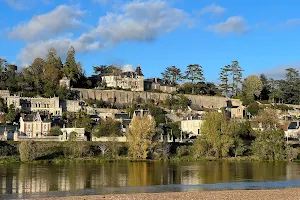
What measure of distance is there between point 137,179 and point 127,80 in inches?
1939

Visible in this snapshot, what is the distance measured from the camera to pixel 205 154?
162 ft

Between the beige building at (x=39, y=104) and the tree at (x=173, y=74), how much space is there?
30.8m

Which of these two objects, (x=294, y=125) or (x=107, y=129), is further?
(x=294, y=125)

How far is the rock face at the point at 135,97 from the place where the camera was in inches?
2872

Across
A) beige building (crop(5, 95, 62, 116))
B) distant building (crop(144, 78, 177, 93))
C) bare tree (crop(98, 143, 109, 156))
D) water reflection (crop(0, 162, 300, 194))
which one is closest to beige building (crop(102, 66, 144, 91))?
distant building (crop(144, 78, 177, 93))

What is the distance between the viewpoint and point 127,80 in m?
81.1

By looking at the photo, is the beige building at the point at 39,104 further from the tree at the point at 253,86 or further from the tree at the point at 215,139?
the tree at the point at 253,86

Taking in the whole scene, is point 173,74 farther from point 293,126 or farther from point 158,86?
point 293,126

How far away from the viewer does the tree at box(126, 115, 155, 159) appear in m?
47.9

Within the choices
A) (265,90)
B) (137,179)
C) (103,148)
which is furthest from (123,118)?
(265,90)

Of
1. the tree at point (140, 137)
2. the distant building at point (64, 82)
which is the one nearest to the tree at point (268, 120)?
the tree at point (140, 137)

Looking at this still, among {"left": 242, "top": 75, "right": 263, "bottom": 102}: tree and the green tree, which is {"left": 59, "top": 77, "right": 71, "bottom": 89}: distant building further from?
{"left": 242, "top": 75, "right": 263, "bottom": 102}: tree

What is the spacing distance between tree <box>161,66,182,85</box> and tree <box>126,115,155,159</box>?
141 ft

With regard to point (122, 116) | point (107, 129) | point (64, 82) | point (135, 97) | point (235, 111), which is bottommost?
point (107, 129)
